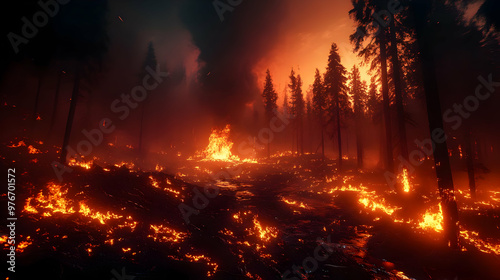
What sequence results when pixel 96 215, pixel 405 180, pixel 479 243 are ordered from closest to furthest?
pixel 479 243, pixel 96 215, pixel 405 180

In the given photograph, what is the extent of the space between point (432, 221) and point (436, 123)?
217 inches

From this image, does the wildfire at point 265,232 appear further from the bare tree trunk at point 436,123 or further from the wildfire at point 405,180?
the wildfire at point 405,180

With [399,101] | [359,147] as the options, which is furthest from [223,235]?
[359,147]

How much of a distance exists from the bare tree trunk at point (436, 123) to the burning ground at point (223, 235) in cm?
84

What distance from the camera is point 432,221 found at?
9695 mm

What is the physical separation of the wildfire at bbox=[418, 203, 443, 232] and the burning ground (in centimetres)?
4

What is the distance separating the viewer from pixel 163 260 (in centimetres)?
636

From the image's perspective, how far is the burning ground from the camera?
19.7 feet

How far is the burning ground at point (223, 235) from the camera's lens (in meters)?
6.02

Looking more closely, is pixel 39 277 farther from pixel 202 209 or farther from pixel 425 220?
pixel 425 220

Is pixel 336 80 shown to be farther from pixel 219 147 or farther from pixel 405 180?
pixel 219 147

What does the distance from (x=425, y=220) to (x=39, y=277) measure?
14272 millimetres

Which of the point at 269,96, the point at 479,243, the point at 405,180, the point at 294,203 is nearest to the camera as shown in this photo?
the point at 479,243

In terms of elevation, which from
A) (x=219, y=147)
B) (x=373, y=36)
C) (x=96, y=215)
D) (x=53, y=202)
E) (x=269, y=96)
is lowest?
(x=96, y=215)
